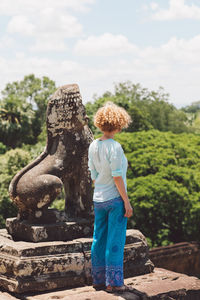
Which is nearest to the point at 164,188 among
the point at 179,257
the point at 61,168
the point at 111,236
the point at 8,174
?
the point at 179,257

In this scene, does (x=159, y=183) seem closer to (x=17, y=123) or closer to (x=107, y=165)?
(x=107, y=165)

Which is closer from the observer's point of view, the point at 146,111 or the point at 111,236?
the point at 111,236

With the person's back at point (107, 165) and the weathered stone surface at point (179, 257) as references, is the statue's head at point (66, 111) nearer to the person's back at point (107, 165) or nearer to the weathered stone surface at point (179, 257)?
the person's back at point (107, 165)

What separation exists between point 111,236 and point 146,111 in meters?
31.6

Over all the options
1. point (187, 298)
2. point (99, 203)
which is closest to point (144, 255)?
point (187, 298)

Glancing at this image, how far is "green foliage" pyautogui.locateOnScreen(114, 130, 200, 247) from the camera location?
15.7 meters

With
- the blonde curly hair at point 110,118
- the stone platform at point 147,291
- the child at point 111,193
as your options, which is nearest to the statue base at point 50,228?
the stone platform at point 147,291

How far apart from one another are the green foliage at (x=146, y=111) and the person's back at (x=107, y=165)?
19543mm

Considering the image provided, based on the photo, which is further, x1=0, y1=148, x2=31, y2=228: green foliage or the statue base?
x1=0, y1=148, x2=31, y2=228: green foliage

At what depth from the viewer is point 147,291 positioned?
5.04m

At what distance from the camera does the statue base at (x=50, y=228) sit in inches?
209

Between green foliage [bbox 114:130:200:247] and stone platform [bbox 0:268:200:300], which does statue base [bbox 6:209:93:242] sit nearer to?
stone platform [bbox 0:268:200:300]

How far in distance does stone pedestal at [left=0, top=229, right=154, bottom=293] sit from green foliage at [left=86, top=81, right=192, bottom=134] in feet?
62.8

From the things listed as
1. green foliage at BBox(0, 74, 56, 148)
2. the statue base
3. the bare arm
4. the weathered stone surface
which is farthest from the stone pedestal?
green foliage at BBox(0, 74, 56, 148)
